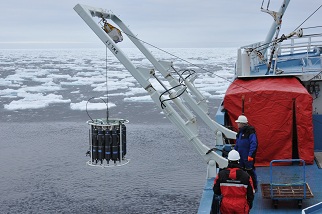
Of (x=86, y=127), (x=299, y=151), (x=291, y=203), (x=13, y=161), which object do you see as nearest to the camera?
(x=291, y=203)

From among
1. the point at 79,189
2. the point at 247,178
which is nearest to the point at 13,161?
the point at 79,189

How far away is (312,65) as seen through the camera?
41.0 feet

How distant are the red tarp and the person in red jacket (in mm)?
3301

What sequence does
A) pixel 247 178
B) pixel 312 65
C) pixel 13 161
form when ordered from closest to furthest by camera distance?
pixel 247 178
pixel 312 65
pixel 13 161

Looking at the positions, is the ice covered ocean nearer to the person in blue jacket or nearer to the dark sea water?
the dark sea water

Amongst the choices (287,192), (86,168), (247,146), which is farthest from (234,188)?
(86,168)

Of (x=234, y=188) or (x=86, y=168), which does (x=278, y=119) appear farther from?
(x=86, y=168)

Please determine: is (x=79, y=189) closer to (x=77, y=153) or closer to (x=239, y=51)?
(x=77, y=153)

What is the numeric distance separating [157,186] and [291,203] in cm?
808

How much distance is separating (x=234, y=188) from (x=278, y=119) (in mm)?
3494

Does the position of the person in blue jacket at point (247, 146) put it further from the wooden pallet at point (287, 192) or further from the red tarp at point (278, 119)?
the red tarp at point (278, 119)

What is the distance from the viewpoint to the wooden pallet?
6566 millimetres

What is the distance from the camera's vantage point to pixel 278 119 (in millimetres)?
8500

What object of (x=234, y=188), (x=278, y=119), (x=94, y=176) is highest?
(x=278, y=119)
